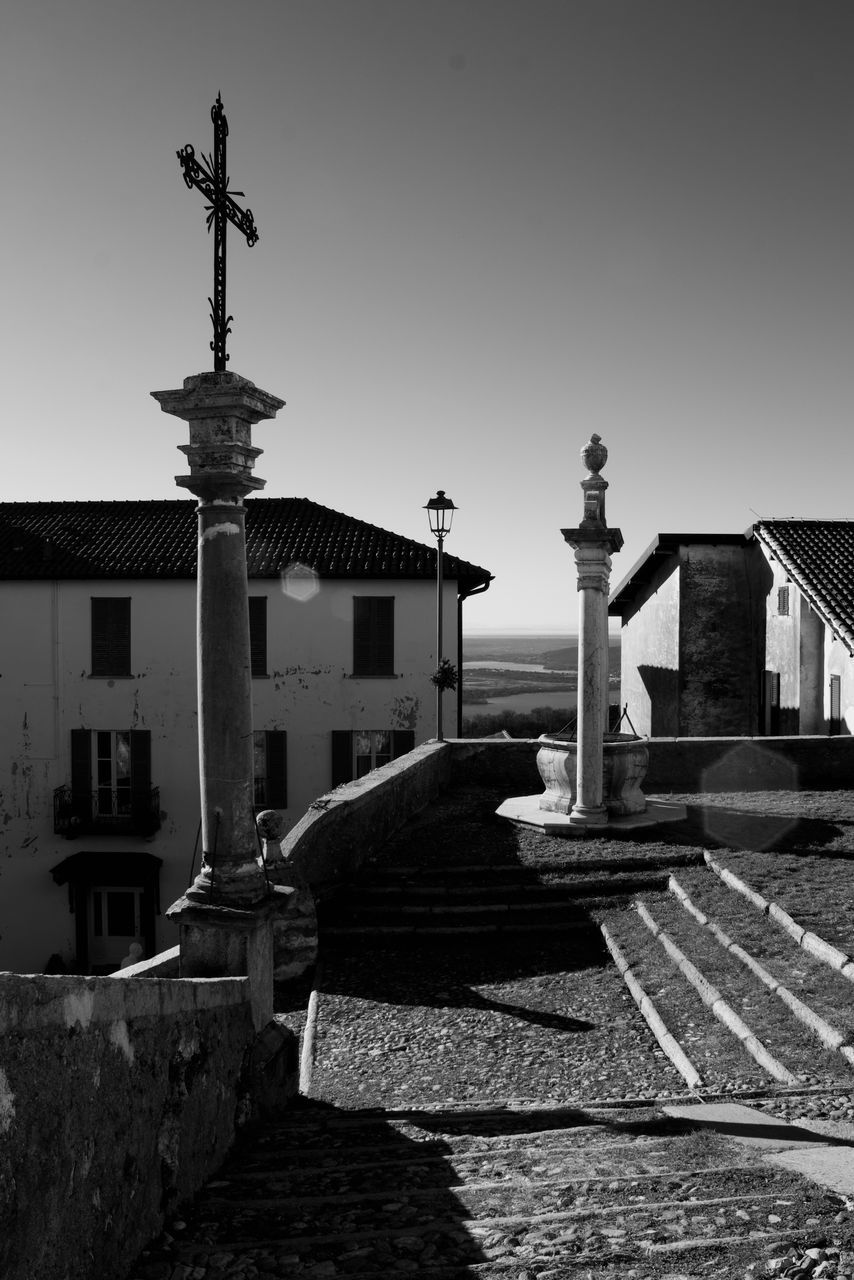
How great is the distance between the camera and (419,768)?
12.2m

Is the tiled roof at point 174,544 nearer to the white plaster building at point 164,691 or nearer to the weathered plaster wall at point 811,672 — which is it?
the white plaster building at point 164,691

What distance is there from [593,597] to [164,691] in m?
13.2

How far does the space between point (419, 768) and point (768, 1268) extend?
963 cm

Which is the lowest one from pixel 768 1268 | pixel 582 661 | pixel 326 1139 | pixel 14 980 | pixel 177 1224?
pixel 326 1139

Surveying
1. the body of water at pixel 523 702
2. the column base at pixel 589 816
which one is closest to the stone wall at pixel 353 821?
the column base at pixel 589 816

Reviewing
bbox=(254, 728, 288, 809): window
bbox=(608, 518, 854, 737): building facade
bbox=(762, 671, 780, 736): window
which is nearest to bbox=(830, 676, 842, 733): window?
bbox=(608, 518, 854, 737): building facade

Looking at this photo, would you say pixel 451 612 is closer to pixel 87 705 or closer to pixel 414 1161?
pixel 87 705

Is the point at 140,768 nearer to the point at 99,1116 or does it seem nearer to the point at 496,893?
the point at 496,893

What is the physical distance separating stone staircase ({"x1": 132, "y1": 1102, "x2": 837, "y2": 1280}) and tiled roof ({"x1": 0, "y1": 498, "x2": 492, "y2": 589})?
16881 millimetres

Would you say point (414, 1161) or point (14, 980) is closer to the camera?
point (14, 980)

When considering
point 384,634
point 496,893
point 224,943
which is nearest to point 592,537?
point 496,893

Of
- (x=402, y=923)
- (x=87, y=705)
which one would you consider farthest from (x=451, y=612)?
(x=402, y=923)

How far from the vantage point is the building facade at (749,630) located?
54.1ft

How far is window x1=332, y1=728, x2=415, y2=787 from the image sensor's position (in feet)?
67.3
